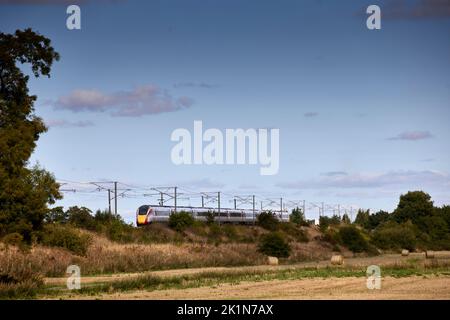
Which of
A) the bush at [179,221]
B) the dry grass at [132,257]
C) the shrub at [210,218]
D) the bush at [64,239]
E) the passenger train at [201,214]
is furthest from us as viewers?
the shrub at [210,218]

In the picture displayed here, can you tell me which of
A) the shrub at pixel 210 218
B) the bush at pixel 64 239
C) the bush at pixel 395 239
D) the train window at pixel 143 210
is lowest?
the bush at pixel 395 239

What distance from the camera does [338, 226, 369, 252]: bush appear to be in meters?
100

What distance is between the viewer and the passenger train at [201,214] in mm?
83500

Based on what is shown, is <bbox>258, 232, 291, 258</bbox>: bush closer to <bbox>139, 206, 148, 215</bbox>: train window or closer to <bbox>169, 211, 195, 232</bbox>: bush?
<bbox>169, 211, 195, 232</bbox>: bush

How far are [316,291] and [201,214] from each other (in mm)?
67638

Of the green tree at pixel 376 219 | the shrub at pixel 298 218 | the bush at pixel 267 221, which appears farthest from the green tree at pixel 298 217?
the green tree at pixel 376 219

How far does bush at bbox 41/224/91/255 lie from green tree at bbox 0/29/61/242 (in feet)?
4.04

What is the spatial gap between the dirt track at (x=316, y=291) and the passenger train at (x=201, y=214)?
1828 inches

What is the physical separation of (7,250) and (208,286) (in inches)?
762

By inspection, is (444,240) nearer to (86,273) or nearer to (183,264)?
(183,264)

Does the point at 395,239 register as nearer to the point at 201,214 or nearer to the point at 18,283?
the point at 201,214

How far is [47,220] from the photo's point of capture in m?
59.6

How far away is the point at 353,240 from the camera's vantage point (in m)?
102

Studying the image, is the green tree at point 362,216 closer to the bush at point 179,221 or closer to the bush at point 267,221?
the bush at point 267,221
